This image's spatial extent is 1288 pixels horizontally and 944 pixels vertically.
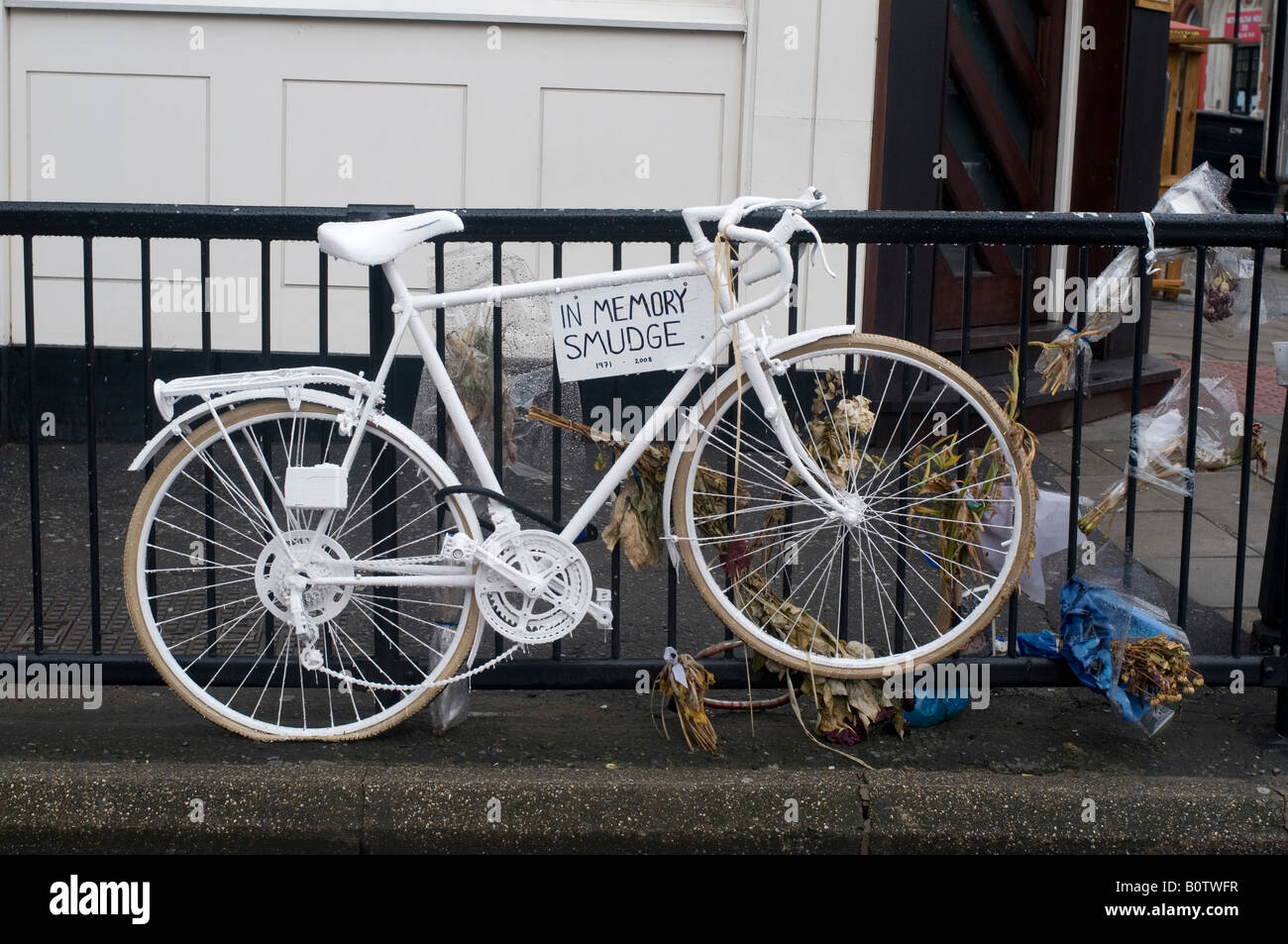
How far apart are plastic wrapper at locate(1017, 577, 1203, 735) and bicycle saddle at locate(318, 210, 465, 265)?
203cm

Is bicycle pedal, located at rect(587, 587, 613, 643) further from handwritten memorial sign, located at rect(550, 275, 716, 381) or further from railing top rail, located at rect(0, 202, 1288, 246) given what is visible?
railing top rail, located at rect(0, 202, 1288, 246)

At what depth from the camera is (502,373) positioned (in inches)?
172

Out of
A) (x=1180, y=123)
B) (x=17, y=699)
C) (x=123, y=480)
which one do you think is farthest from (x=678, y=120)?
(x=1180, y=123)

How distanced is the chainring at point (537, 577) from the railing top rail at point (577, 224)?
82cm

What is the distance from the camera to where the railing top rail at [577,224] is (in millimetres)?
4141

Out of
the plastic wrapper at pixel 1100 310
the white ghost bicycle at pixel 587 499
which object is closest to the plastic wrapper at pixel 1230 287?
the plastic wrapper at pixel 1100 310

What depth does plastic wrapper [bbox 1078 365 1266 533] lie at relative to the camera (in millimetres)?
4484

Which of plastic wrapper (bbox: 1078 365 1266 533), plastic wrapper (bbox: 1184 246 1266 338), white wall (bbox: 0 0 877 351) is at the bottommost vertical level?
plastic wrapper (bbox: 1078 365 1266 533)

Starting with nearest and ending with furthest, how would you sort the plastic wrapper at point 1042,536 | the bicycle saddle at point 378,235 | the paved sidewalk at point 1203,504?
the bicycle saddle at point 378,235 < the plastic wrapper at point 1042,536 < the paved sidewalk at point 1203,504

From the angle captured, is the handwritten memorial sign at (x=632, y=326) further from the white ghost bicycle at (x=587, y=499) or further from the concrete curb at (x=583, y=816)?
the concrete curb at (x=583, y=816)

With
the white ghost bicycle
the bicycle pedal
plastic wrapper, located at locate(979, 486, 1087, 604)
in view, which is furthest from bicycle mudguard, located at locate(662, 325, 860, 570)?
plastic wrapper, located at locate(979, 486, 1087, 604)

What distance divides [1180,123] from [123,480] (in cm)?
1402

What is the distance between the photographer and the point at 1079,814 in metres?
3.95
